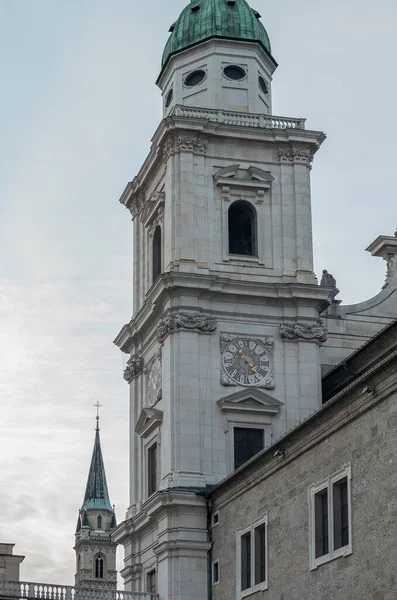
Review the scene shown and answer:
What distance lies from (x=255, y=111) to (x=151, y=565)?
70.5 ft

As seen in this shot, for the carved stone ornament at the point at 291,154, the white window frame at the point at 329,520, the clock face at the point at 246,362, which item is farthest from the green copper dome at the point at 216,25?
the white window frame at the point at 329,520

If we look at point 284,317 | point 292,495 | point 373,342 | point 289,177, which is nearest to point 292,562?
point 292,495

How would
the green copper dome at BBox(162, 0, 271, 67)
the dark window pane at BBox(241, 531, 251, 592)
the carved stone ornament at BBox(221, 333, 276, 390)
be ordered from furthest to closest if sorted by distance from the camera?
the green copper dome at BBox(162, 0, 271, 67), the carved stone ornament at BBox(221, 333, 276, 390), the dark window pane at BBox(241, 531, 251, 592)

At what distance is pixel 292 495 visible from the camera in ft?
148

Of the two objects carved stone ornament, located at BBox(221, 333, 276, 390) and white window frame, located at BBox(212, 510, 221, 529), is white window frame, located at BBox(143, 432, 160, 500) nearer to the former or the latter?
carved stone ornament, located at BBox(221, 333, 276, 390)

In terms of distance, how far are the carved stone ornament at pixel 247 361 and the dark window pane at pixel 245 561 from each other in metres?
10.5

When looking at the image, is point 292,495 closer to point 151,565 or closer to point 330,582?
point 330,582

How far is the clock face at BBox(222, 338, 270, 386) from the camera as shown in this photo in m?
60.0

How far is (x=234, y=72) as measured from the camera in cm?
6669

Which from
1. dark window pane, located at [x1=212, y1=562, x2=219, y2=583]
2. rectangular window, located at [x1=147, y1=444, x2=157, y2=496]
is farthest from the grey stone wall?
rectangular window, located at [x1=147, y1=444, x2=157, y2=496]

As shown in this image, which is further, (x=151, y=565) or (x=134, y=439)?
(x=134, y=439)

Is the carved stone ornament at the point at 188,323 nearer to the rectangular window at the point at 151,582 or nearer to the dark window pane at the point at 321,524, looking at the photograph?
the rectangular window at the point at 151,582

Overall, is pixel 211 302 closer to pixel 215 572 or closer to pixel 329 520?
pixel 215 572

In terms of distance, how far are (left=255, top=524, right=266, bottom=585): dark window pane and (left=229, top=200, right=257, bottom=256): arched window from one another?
17.4m
